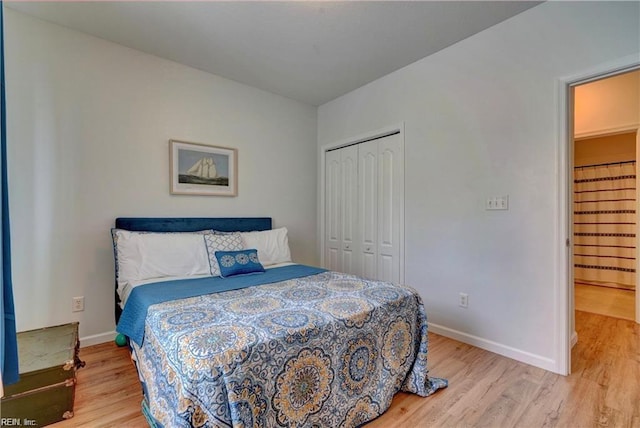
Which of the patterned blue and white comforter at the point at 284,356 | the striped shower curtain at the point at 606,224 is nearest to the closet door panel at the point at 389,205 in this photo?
the patterned blue and white comforter at the point at 284,356

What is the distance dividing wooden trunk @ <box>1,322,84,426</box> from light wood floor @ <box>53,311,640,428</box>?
0.32ft

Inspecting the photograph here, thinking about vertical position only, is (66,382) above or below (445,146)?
below

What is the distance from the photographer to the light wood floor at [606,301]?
3.29m

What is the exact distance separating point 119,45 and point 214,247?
6.49 feet

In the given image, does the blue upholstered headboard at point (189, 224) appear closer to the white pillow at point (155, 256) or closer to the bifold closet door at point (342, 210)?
the white pillow at point (155, 256)

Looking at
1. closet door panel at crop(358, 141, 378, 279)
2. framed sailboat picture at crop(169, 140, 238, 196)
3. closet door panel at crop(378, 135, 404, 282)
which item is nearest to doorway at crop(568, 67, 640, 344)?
closet door panel at crop(378, 135, 404, 282)

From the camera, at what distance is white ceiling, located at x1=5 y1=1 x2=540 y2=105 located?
A: 2160 millimetres

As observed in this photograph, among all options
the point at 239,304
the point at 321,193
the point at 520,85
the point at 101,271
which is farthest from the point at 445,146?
the point at 101,271

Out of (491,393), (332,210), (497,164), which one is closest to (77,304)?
(332,210)

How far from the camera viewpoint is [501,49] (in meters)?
2.38

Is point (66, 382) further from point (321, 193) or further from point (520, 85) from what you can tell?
point (520, 85)

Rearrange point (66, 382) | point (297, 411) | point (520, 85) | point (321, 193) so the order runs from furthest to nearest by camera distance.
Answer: point (321, 193) < point (520, 85) < point (66, 382) < point (297, 411)

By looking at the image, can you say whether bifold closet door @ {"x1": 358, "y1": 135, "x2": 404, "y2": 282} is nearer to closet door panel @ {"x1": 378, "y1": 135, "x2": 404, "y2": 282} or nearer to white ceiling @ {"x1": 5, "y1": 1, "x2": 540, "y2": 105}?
closet door panel @ {"x1": 378, "y1": 135, "x2": 404, "y2": 282}

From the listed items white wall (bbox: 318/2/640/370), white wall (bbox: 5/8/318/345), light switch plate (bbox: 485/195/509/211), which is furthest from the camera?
light switch plate (bbox: 485/195/509/211)
